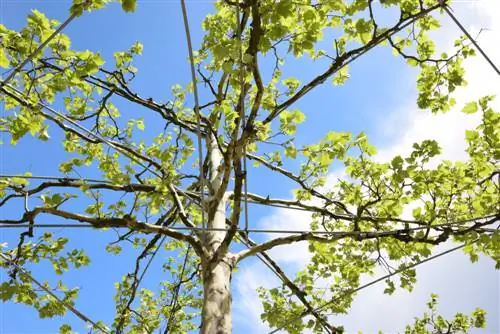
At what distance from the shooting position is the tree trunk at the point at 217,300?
10.1 ft

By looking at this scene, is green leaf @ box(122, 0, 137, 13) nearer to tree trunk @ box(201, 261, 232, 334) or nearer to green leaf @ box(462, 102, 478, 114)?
tree trunk @ box(201, 261, 232, 334)

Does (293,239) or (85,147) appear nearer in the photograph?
(293,239)

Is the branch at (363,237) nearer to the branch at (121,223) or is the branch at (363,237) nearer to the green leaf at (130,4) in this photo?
the branch at (121,223)

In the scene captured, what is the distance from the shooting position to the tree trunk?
3.07 metres

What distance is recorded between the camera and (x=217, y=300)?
10.5 feet

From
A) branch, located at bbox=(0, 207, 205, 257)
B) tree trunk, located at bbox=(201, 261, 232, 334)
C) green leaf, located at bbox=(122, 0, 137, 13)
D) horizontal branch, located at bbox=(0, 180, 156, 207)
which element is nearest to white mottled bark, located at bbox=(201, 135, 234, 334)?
tree trunk, located at bbox=(201, 261, 232, 334)

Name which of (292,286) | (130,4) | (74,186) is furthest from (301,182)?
(130,4)

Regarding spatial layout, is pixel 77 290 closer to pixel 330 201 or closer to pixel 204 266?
pixel 204 266

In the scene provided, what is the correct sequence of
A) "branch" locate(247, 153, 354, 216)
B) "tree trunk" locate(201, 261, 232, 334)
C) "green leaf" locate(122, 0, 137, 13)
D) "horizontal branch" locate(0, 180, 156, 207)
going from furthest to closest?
1. "branch" locate(247, 153, 354, 216)
2. "horizontal branch" locate(0, 180, 156, 207)
3. "tree trunk" locate(201, 261, 232, 334)
4. "green leaf" locate(122, 0, 137, 13)

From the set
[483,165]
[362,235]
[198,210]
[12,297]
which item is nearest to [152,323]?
[198,210]

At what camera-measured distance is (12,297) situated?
4090 millimetres

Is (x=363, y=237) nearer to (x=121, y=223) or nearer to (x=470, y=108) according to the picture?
(x=470, y=108)

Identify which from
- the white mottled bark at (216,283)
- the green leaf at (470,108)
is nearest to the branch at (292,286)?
the white mottled bark at (216,283)

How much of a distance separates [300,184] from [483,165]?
1867 mm
